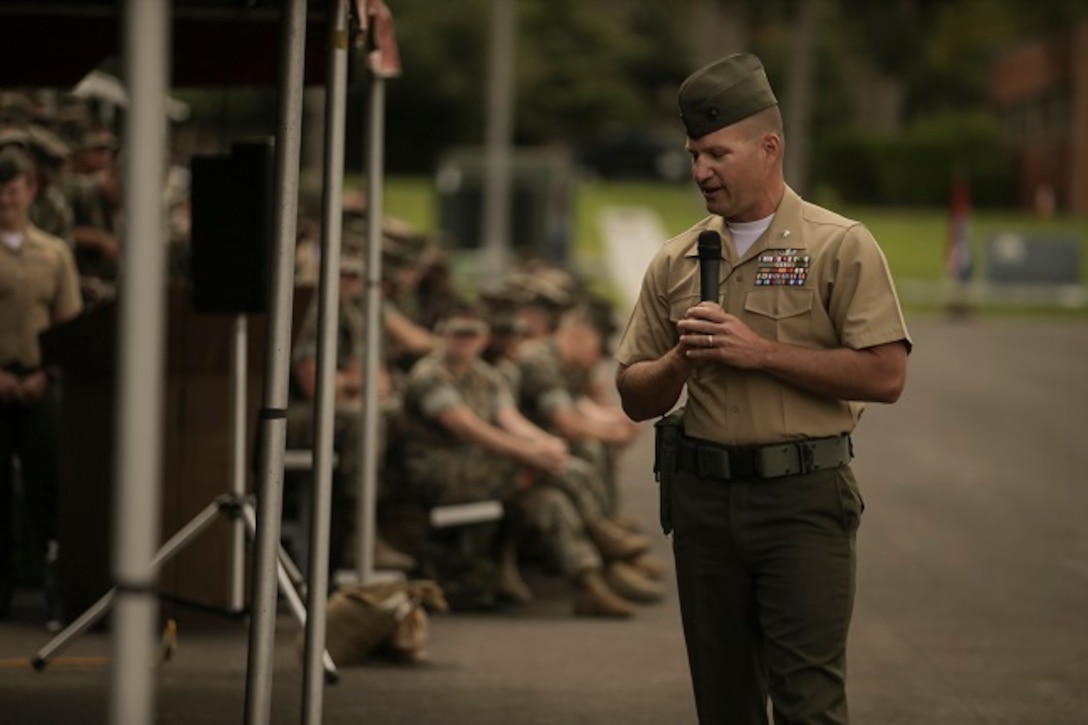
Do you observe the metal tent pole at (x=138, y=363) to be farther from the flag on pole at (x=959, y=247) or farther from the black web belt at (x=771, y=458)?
the flag on pole at (x=959, y=247)

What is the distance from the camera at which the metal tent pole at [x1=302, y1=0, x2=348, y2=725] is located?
7488 millimetres

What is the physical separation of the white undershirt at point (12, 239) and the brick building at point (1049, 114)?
50.4 meters

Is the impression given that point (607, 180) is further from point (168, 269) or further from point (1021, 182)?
point (168, 269)

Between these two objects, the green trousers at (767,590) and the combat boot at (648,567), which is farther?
the combat boot at (648,567)

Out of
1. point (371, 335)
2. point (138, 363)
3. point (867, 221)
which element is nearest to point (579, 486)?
point (371, 335)

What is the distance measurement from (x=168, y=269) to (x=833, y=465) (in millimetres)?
8432

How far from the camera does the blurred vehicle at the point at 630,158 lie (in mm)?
73125

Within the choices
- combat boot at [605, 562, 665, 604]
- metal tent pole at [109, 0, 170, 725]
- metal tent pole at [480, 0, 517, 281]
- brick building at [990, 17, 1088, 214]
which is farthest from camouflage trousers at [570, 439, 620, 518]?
brick building at [990, 17, 1088, 214]

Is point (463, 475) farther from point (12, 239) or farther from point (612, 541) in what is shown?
point (12, 239)

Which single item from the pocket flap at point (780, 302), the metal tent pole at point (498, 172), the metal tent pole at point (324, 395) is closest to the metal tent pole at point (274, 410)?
the metal tent pole at point (324, 395)

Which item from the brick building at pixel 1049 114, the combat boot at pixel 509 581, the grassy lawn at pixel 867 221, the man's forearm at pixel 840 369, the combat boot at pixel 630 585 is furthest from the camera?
the brick building at pixel 1049 114

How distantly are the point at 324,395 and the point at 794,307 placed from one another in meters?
1.90

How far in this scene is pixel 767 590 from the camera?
619 centimetres

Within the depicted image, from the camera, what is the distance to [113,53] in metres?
10.1
